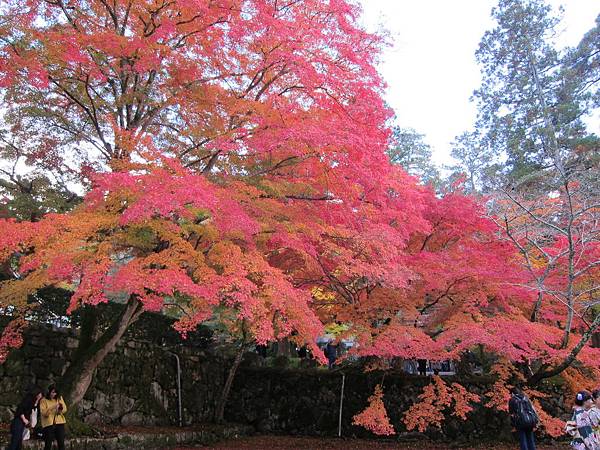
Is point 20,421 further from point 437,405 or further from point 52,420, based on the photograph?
point 437,405

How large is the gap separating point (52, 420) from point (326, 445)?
272 inches

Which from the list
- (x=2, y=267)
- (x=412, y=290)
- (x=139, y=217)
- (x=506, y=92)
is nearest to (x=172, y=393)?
(x=2, y=267)

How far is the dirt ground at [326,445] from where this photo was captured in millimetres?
11398

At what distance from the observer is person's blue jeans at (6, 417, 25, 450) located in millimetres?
6590

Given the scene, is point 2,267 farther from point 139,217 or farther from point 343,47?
point 343,47

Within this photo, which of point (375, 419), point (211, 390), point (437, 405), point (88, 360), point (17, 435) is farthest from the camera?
point (211, 390)

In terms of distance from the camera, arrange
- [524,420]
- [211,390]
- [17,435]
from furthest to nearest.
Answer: [211,390] < [524,420] < [17,435]

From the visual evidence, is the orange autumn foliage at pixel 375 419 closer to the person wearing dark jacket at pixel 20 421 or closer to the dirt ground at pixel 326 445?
the dirt ground at pixel 326 445

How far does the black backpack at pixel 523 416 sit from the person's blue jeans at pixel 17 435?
7260 millimetres

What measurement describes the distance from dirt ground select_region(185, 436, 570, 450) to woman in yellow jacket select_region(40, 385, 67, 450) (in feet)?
14.0

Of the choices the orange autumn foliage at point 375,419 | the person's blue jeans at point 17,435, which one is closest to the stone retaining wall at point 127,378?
the person's blue jeans at point 17,435

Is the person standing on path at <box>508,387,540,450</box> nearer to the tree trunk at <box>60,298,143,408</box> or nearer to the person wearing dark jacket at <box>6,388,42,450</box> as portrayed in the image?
the tree trunk at <box>60,298,143,408</box>

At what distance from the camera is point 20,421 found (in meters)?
6.72

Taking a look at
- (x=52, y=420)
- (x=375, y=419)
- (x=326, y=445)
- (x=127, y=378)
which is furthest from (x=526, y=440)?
(x=127, y=378)
